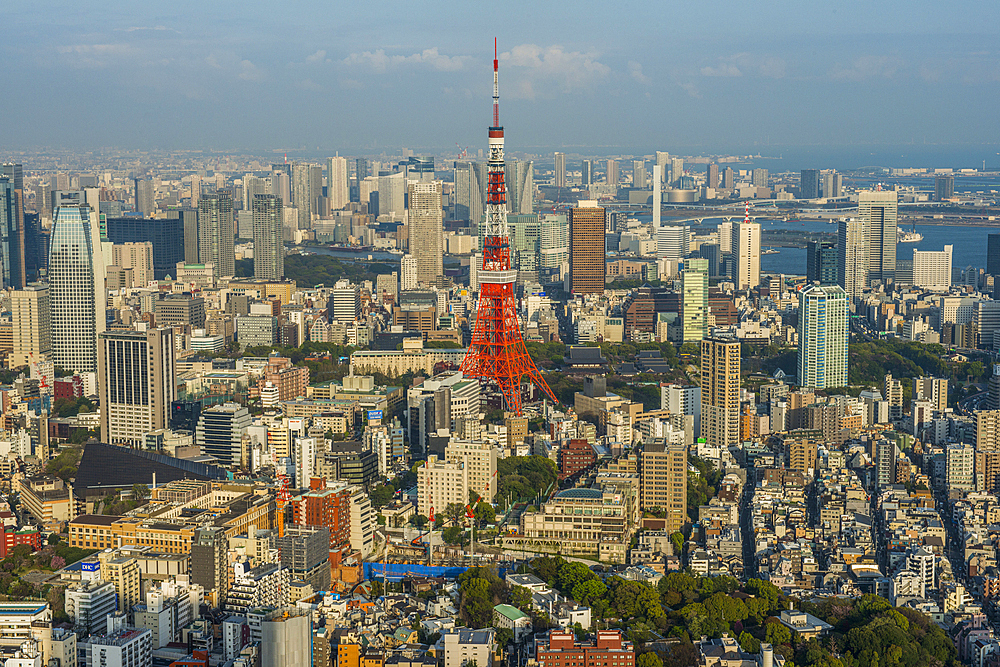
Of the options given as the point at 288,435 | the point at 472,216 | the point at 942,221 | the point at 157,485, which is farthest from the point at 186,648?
the point at 942,221

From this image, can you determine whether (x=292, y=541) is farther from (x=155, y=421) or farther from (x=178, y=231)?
(x=178, y=231)

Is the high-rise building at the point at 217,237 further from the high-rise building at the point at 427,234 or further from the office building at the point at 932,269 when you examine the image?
the office building at the point at 932,269

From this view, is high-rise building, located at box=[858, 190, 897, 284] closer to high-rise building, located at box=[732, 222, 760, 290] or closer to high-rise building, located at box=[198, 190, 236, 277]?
high-rise building, located at box=[732, 222, 760, 290]

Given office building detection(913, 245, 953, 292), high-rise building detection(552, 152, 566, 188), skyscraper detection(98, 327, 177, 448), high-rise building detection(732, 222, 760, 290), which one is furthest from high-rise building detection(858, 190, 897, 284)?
high-rise building detection(552, 152, 566, 188)

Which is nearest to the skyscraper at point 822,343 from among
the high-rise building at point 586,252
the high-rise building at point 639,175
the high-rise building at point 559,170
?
the high-rise building at point 586,252

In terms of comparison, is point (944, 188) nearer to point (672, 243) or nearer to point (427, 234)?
point (672, 243)

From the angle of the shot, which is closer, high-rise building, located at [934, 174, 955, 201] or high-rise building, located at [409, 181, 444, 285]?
high-rise building, located at [409, 181, 444, 285]
